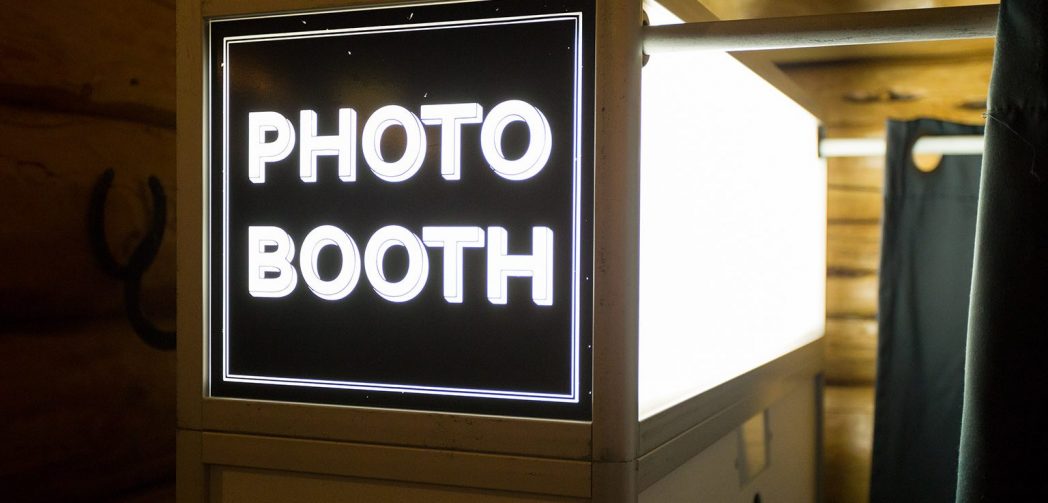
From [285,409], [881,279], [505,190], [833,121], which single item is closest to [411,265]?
[505,190]

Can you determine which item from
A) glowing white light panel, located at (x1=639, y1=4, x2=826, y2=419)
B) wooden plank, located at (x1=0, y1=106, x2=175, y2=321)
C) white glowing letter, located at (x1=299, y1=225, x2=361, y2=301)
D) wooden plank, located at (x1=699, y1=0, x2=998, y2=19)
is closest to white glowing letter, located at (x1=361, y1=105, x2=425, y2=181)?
white glowing letter, located at (x1=299, y1=225, x2=361, y2=301)

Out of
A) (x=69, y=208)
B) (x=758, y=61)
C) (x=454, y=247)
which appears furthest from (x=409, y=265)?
(x=69, y=208)

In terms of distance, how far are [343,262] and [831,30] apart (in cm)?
78

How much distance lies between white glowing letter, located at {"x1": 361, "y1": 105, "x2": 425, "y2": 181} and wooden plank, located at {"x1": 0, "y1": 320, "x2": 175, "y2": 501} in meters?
1.13

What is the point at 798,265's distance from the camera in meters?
2.56

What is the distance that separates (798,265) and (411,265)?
4.80 ft

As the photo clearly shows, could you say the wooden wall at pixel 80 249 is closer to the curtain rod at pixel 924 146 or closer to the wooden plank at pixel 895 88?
the curtain rod at pixel 924 146

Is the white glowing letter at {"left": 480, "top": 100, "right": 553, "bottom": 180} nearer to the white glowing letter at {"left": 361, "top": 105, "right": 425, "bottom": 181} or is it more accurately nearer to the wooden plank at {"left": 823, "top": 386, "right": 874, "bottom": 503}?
the white glowing letter at {"left": 361, "top": 105, "right": 425, "bottom": 181}

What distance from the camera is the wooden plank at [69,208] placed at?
206 cm

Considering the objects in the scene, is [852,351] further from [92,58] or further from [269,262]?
[92,58]

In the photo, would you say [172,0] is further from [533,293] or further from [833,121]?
[833,121]

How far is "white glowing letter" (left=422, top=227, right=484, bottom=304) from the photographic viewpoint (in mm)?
1373

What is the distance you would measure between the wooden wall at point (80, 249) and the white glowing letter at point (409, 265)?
108 centimetres

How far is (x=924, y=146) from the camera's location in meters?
2.44
